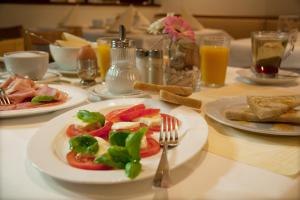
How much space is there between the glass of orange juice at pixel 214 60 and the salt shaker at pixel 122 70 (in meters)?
0.32

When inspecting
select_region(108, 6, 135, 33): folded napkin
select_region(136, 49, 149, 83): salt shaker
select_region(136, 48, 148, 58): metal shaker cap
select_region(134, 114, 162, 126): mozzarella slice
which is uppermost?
select_region(108, 6, 135, 33): folded napkin

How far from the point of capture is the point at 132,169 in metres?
0.53

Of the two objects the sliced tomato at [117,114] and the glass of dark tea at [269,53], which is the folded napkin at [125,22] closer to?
the glass of dark tea at [269,53]

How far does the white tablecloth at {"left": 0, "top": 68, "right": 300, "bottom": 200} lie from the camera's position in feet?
1.75

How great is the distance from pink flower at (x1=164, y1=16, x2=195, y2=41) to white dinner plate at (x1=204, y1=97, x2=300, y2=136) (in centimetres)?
33

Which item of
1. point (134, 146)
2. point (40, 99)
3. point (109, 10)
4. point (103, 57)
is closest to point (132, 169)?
point (134, 146)

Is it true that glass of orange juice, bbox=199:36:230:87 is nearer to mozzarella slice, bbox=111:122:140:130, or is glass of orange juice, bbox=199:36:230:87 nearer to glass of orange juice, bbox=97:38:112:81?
glass of orange juice, bbox=97:38:112:81

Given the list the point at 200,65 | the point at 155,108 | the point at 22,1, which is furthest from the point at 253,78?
the point at 22,1

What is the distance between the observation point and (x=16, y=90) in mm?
1029

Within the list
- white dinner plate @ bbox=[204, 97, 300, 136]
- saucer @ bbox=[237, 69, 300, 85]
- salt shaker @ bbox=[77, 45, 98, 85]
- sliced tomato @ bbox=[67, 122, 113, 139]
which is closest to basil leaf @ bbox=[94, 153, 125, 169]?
sliced tomato @ bbox=[67, 122, 113, 139]

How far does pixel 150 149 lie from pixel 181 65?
628mm

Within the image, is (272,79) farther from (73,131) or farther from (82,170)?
(82,170)

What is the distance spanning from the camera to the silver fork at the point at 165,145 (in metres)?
0.51

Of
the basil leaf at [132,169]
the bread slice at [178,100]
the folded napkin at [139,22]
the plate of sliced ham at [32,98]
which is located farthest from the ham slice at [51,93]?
the folded napkin at [139,22]
